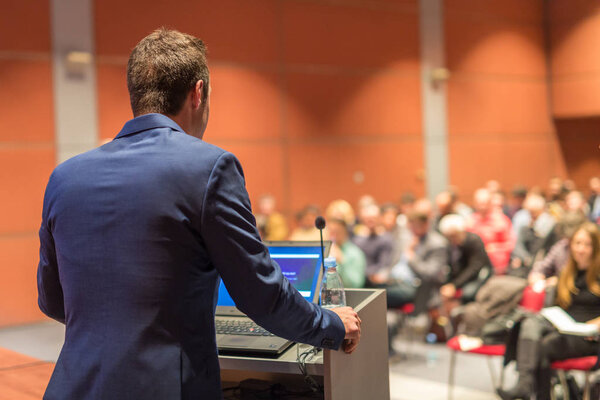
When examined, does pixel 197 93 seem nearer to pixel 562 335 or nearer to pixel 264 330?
pixel 264 330

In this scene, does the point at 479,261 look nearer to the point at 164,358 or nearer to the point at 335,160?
the point at 335,160

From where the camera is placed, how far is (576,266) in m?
4.50

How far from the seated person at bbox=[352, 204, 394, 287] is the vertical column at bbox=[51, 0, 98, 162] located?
3.29 meters

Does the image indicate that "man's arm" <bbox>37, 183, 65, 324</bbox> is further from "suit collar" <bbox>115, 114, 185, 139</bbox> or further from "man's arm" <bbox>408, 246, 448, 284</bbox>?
"man's arm" <bbox>408, 246, 448, 284</bbox>

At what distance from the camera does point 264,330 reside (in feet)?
6.95

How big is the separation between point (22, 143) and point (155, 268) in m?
6.58

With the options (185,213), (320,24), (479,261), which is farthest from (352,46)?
(185,213)

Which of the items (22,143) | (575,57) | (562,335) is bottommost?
(562,335)

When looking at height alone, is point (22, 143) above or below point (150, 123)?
above

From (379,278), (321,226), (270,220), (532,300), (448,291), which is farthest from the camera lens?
(270,220)

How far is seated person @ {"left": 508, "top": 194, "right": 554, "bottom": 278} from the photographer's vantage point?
279 inches

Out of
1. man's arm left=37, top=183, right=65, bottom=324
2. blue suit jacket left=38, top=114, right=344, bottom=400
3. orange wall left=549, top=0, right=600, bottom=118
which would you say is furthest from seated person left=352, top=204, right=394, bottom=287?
orange wall left=549, top=0, right=600, bottom=118

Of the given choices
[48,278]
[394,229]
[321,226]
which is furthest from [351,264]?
[48,278]

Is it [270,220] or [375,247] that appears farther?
[270,220]
